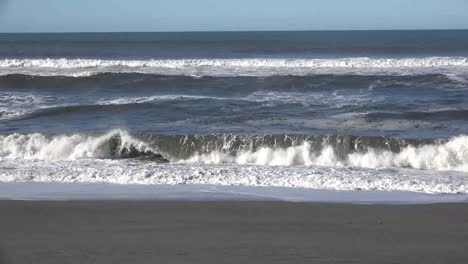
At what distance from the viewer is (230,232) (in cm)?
581

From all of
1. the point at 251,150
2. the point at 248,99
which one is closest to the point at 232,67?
the point at 248,99

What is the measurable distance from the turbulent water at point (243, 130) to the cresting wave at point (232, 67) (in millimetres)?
2439

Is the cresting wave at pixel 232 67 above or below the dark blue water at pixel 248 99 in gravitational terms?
above

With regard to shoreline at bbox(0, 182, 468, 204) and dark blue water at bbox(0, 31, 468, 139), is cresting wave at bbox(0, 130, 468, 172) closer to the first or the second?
dark blue water at bbox(0, 31, 468, 139)

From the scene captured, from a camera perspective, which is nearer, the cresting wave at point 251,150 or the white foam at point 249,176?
the white foam at point 249,176

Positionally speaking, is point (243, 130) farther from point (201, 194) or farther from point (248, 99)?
point (248, 99)

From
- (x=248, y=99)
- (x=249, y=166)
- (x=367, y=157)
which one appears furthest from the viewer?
(x=248, y=99)

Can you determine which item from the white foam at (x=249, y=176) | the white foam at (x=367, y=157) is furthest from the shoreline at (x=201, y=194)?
the white foam at (x=367, y=157)

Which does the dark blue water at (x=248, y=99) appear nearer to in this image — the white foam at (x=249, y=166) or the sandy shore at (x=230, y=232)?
the white foam at (x=249, y=166)

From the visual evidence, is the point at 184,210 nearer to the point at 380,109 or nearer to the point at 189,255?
the point at 189,255

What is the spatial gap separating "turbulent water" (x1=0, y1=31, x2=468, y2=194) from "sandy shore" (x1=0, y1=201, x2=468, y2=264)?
5.68 feet

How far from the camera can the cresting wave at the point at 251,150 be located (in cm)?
1048

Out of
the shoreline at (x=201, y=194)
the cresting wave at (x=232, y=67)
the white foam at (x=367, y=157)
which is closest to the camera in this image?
the shoreline at (x=201, y=194)

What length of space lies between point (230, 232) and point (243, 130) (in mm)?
6949
